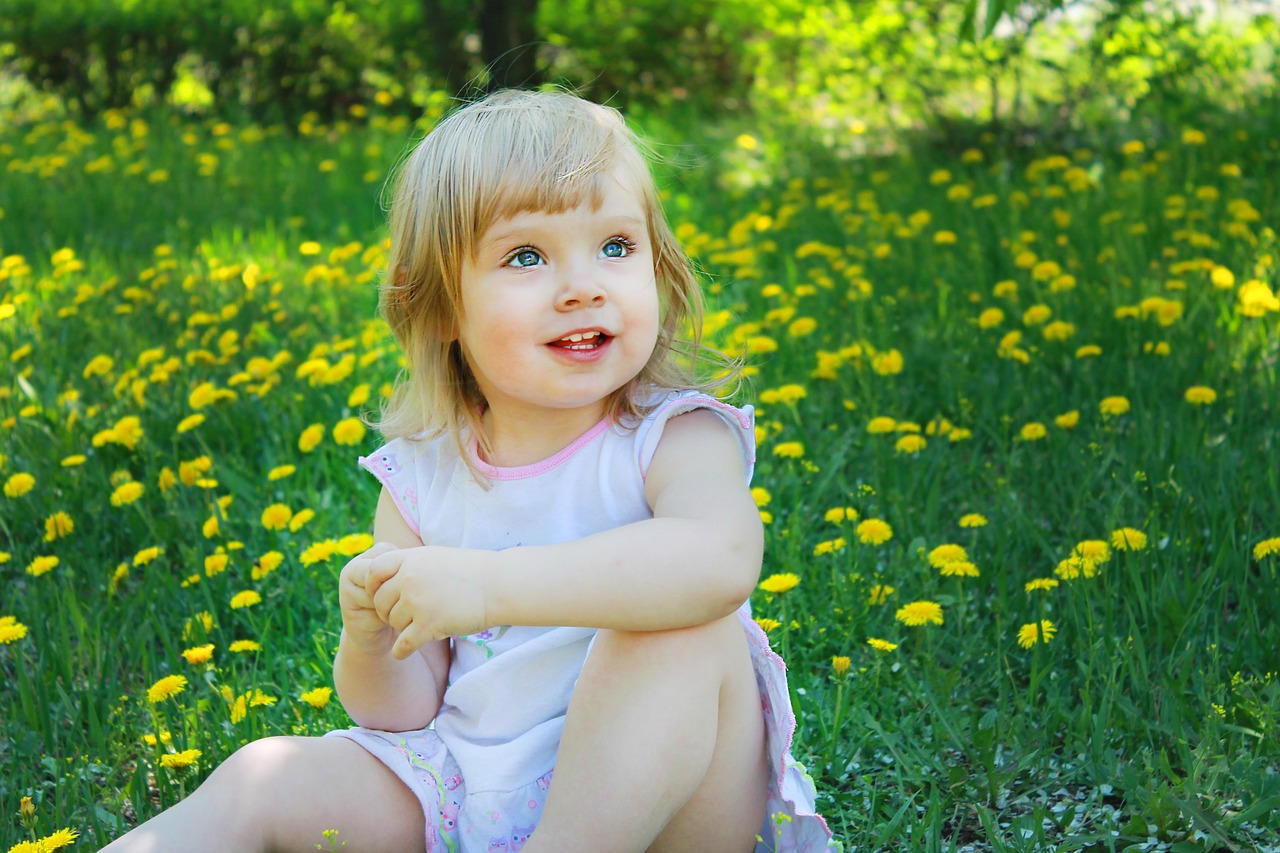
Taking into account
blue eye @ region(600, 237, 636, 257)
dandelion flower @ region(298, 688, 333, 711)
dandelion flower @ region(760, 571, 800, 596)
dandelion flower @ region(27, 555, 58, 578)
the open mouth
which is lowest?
dandelion flower @ region(27, 555, 58, 578)

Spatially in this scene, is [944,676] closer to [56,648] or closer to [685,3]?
[56,648]

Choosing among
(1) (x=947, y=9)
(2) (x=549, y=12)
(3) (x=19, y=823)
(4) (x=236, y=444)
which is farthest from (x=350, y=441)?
(2) (x=549, y=12)

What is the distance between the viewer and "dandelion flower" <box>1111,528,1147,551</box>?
6.10 feet

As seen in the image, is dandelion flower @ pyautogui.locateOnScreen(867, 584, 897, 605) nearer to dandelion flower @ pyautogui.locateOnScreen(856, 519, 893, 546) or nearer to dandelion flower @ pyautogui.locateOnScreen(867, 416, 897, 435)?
dandelion flower @ pyautogui.locateOnScreen(856, 519, 893, 546)

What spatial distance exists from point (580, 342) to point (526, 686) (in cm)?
40

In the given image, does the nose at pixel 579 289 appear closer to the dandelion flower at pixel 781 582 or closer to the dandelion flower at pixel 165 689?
the dandelion flower at pixel 781 582

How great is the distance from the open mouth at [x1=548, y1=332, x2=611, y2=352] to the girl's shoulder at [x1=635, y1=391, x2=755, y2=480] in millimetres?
115

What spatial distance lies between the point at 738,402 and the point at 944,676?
1008 mm

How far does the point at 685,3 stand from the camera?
7297 millimetres

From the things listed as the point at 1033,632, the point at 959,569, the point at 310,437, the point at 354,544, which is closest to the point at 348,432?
the point at 310,437

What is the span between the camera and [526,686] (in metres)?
1.49

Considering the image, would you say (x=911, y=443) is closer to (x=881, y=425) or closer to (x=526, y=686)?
(x=881, y=425)

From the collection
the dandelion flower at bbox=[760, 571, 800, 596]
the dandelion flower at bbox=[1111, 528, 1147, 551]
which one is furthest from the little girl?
the dandelion flower at bbox=[1111, 528, 1147, 551]

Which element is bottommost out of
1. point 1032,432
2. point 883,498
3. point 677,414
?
point 883,498
